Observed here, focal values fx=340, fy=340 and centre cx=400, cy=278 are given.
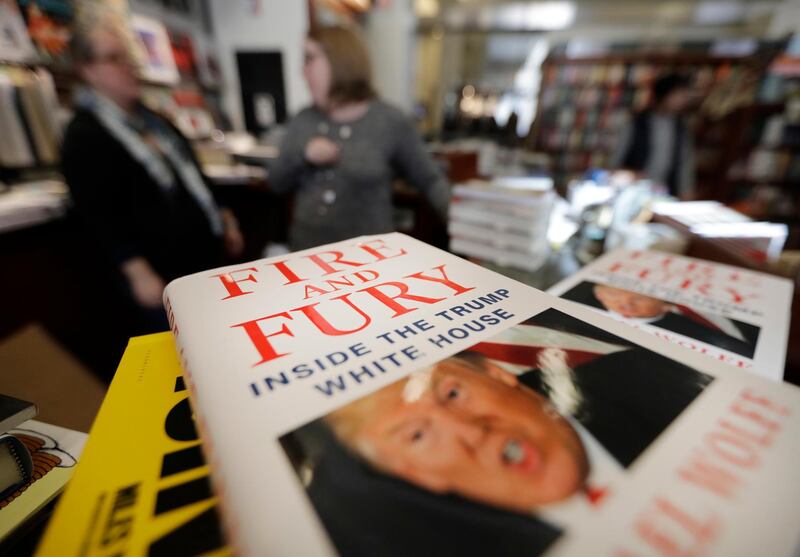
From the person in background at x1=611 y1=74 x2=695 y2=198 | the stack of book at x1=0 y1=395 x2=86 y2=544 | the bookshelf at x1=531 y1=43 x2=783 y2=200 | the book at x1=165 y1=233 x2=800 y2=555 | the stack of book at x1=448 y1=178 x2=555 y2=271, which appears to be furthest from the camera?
the bookshelf at x1=531 y1=43 x2=783 y2=200

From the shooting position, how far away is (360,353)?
0.93 ft

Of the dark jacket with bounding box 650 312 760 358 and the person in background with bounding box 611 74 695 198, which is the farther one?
the person in background with bounding box 611 74 695 198

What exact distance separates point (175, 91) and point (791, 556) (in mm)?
3062

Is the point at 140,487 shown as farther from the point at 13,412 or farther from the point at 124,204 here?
the point at 124,204

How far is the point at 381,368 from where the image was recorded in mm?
267

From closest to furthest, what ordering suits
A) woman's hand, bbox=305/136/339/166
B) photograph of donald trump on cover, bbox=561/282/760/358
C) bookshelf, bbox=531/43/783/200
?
photograph of donald trump on cover, bbox=561/282/760/358 → woman's hand, bbox=305/136/339/166 → bookshelf, bbox=531/43/783/200

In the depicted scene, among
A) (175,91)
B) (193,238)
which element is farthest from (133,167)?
(175,91)

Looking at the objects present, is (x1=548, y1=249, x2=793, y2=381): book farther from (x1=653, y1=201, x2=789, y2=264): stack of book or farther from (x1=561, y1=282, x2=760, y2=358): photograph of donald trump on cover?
(x1=653, y1=201, x2=789, y2=264): stack of book

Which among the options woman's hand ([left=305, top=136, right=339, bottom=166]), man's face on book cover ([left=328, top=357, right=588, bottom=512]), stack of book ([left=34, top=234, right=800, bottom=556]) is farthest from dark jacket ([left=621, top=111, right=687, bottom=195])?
man's face on book cover ([left=328, top=357, right=588, bottom=512])

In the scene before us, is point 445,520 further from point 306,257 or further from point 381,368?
point 306,257

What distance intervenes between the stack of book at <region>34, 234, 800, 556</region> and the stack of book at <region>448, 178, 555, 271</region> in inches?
15.5

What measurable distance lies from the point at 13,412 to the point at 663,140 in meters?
2.87

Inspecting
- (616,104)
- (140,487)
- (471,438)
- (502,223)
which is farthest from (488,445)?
(616,104)

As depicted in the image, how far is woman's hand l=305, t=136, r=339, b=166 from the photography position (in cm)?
99
